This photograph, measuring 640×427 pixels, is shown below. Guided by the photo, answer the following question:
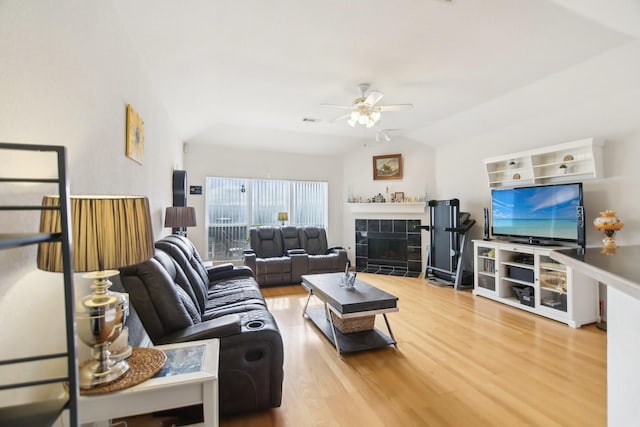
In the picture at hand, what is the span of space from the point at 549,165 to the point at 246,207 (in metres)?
5.14

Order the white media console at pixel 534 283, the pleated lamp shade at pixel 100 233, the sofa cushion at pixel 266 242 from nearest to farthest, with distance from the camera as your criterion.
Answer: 1. the pleated lamp shade at pixel 100 233
2. the white media console at pixel 534 283
3. the sofa cushion at pixel 266 242

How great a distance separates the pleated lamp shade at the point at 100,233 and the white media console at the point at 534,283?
3.56 meters

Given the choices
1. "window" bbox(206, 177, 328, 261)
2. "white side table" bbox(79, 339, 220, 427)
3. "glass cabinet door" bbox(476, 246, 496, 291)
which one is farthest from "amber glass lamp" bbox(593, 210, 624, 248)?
"window" bbox(206, 177, 328, 261)

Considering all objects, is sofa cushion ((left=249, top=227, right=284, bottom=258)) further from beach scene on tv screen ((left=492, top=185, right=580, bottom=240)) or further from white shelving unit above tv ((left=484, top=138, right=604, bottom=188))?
white shelving unit above tv ((left=484, top=138, right=604, bottom=188))

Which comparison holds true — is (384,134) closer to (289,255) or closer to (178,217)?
(289,255)

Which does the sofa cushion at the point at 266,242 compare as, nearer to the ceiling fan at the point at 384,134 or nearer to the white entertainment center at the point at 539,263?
the ceiling fan at the point at 384,134

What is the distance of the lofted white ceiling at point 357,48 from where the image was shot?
2.18 m

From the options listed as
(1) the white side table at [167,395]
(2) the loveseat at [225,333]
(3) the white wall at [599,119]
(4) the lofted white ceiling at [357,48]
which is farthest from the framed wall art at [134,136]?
(3) the white wall at [599,119]

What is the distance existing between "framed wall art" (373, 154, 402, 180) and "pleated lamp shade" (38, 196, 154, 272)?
585 cm

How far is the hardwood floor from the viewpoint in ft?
6.36

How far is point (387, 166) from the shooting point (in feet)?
21.4

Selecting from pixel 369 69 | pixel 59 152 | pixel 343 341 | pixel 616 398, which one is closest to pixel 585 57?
pixel 369 69

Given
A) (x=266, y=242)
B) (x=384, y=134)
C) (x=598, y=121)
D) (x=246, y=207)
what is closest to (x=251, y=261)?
(x=266, y=242)

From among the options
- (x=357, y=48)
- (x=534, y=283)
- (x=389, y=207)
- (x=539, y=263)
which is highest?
(x=357, y=48)
